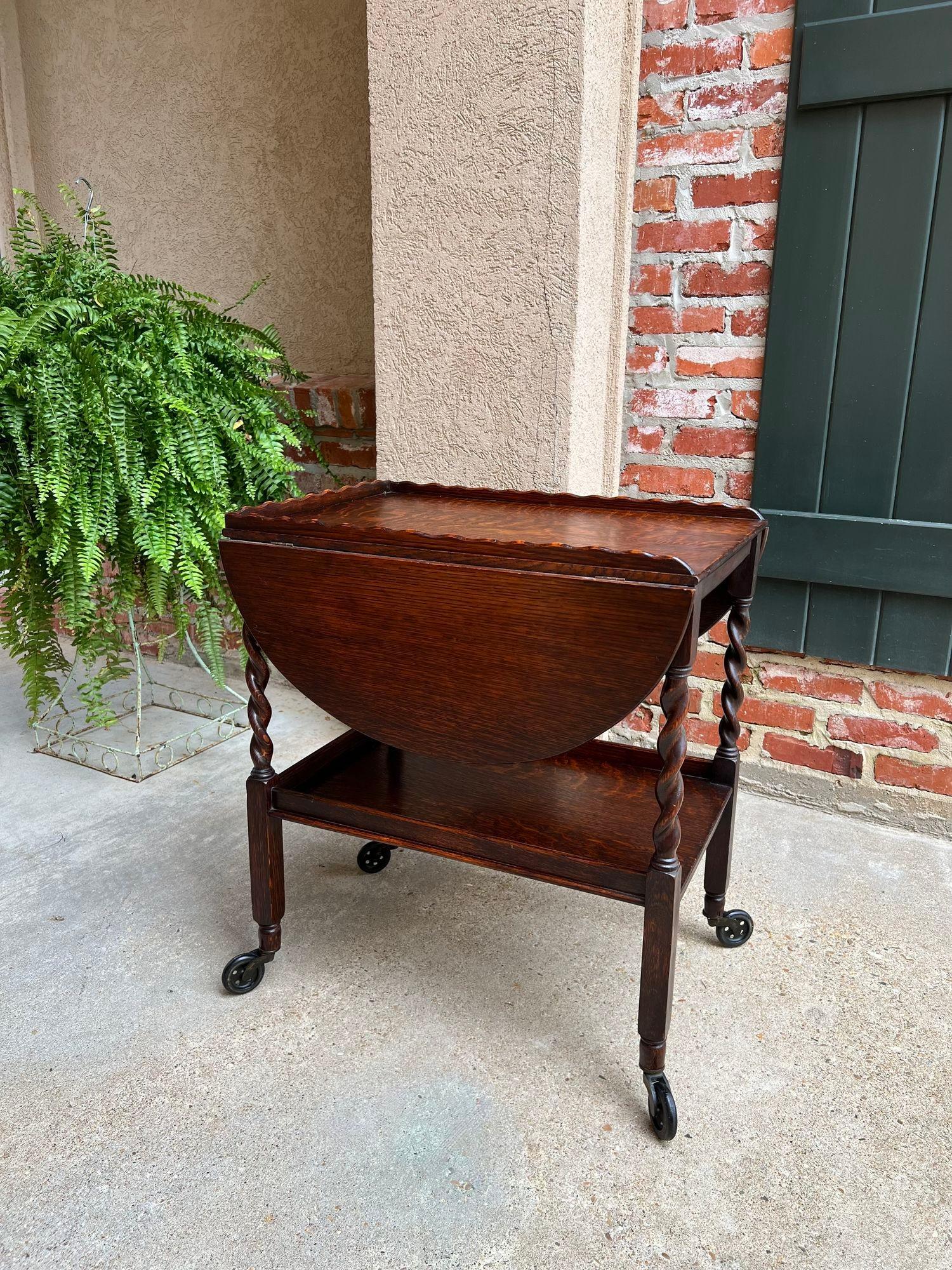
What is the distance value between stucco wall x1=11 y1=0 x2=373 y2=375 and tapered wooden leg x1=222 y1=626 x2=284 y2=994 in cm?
158

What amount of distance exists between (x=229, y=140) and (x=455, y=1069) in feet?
9.18

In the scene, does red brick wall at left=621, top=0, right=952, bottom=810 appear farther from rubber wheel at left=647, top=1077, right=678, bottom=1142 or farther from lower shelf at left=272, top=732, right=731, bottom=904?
rubber wheel at left=647, top=1077, right=678, bottom=1142

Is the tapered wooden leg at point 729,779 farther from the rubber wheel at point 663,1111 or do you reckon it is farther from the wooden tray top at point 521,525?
the rubber wheel at point 663,1111

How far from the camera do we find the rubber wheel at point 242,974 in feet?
4.98

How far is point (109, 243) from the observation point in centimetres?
225

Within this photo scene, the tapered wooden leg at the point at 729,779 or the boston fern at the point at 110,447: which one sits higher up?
the boston fern at the point at 110,447

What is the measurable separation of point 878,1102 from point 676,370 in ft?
5.24

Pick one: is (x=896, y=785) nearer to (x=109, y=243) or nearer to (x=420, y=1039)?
(x=420, y=1039)

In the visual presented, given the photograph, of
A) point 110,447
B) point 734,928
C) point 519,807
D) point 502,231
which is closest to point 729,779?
Result: point 734,928

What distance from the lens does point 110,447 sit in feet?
6.38

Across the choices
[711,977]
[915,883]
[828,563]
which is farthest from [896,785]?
[711,977]

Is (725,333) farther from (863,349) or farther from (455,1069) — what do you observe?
(455,1069)

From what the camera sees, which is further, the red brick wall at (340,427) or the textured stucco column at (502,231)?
the red brick wall at (340,427)

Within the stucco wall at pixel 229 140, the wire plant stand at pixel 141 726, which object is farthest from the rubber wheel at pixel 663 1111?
the stucco wall at pixel 229 140
